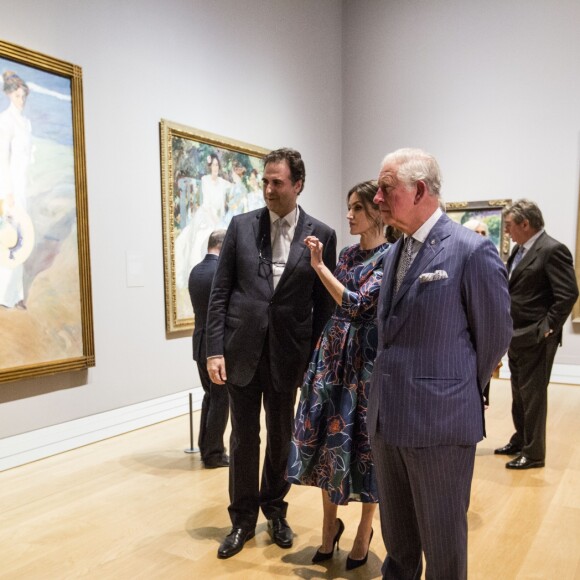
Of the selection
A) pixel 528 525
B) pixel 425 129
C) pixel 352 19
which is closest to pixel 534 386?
pixel 528 525

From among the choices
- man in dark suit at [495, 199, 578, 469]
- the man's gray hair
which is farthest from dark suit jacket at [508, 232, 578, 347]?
the man's gray hair

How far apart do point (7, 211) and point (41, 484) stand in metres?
1.89

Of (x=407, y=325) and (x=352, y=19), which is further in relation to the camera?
(x=352, y=19)

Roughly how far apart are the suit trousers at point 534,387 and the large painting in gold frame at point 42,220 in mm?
3328

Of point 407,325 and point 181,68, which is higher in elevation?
point 181,68

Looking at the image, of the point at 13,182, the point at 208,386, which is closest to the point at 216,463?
the point at 208,386

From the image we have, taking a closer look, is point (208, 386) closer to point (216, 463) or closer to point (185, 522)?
point (216, 463)

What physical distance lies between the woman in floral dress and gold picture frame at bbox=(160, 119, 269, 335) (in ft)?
10.4

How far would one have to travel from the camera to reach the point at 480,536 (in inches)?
118

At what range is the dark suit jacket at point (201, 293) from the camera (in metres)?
3.88

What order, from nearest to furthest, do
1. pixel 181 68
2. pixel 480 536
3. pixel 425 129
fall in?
pixel 480 536
pixel 181 68
pixel 425 129

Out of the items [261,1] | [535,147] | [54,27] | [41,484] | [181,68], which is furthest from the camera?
[535,147]

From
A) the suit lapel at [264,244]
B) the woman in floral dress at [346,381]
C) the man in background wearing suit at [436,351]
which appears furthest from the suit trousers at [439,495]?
the suit lapel at [264,244]

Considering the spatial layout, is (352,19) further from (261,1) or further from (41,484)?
(41,484)
